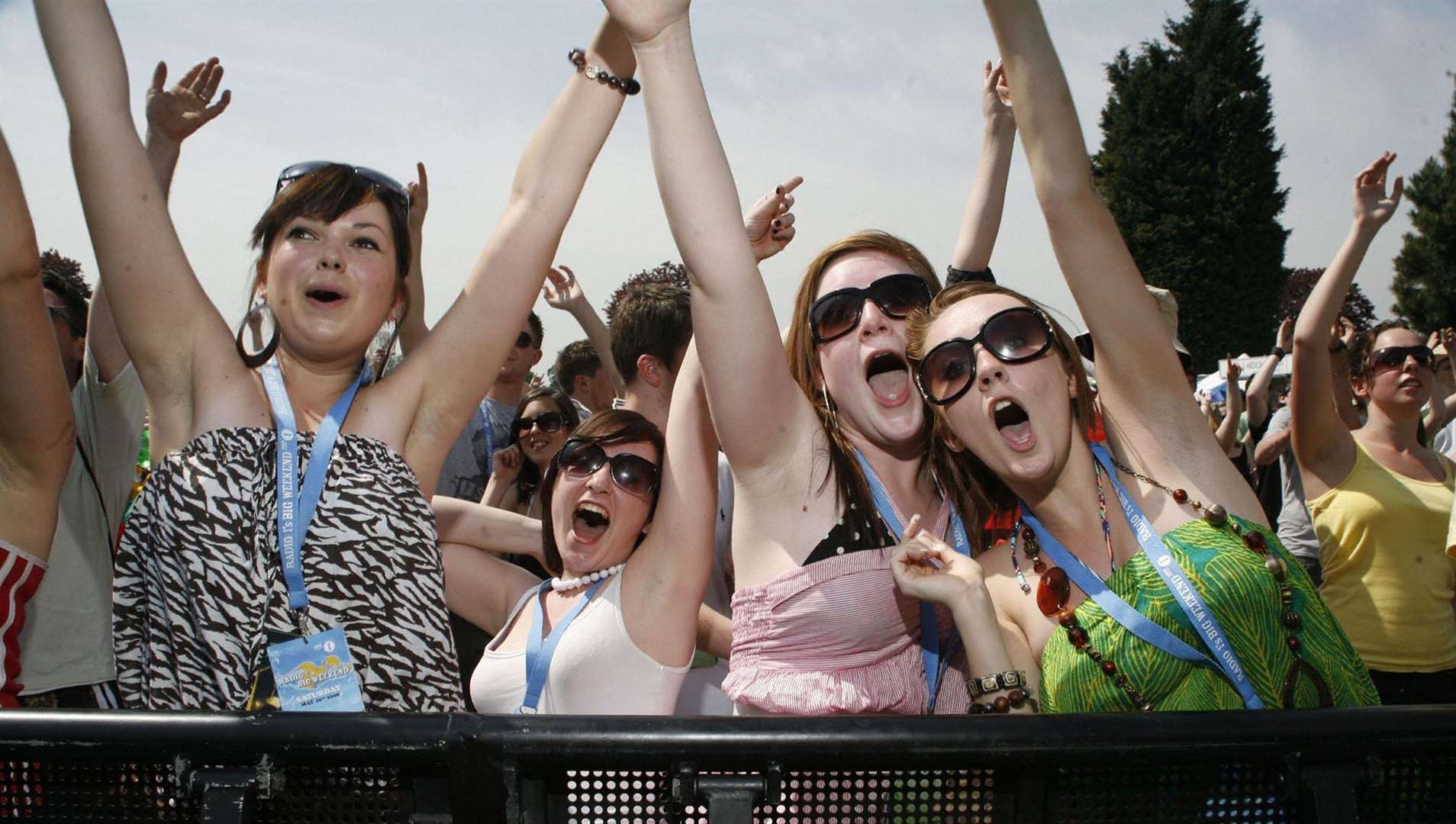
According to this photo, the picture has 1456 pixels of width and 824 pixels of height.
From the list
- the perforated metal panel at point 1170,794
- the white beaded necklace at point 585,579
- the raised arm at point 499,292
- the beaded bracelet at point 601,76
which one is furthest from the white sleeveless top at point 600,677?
the perforated metal panel at point 1170,794

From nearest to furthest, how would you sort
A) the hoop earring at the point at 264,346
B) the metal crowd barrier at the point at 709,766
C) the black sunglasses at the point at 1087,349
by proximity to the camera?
the metal crowd barrier at the point at 709,766 → the hoop earring at the point at 264,346 → the black sunglasses at the point at 1087,349

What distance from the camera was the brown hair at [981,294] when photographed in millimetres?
A: 2270

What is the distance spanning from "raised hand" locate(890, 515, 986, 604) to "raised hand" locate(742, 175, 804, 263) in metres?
0.81

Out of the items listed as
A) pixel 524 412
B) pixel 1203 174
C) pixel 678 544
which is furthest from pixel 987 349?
pixel 1203 174

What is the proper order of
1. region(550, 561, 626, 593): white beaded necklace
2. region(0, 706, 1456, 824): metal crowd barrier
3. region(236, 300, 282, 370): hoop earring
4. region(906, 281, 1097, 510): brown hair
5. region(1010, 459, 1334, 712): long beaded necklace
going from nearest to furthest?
region(0, 706, 1456, 824): metal crowd barrier, region(1010, 459, 1334, 712): long beaded necklace, region(236, 300, 282, 370): hoop earring, region(906, 281, 1097, 510): brown hair, region(550, 561, 626, 593): white beaded necklace

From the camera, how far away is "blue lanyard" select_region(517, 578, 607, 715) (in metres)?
2.60

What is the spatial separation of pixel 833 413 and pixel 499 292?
0.73m

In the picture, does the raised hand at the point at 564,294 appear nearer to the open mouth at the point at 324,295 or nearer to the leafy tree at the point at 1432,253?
the open mouth at the point at 324,295

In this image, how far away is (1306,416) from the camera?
4.32 m

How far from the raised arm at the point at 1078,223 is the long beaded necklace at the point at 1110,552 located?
0.20 m

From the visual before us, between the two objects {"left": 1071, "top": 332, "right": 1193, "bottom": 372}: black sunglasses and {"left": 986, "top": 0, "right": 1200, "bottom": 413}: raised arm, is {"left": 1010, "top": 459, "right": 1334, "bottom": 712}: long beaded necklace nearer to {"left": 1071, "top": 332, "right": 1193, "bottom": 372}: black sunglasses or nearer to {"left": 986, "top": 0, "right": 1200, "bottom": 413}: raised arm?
{"left": 986, "top": 0, "right": 1200, "bottom": 413}: raised arm

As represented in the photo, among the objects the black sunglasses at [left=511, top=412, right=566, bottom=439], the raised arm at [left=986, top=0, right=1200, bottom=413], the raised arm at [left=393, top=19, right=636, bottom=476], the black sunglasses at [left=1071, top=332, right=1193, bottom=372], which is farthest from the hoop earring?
the black sunglasses at [left=1071, top=332, right=1193, bottom=372]

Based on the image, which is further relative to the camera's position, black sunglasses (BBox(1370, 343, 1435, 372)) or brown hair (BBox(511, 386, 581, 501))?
brown hair (BBox(511, 386, 581, 501))

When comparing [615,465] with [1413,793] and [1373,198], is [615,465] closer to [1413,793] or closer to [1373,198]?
[1413,793]
